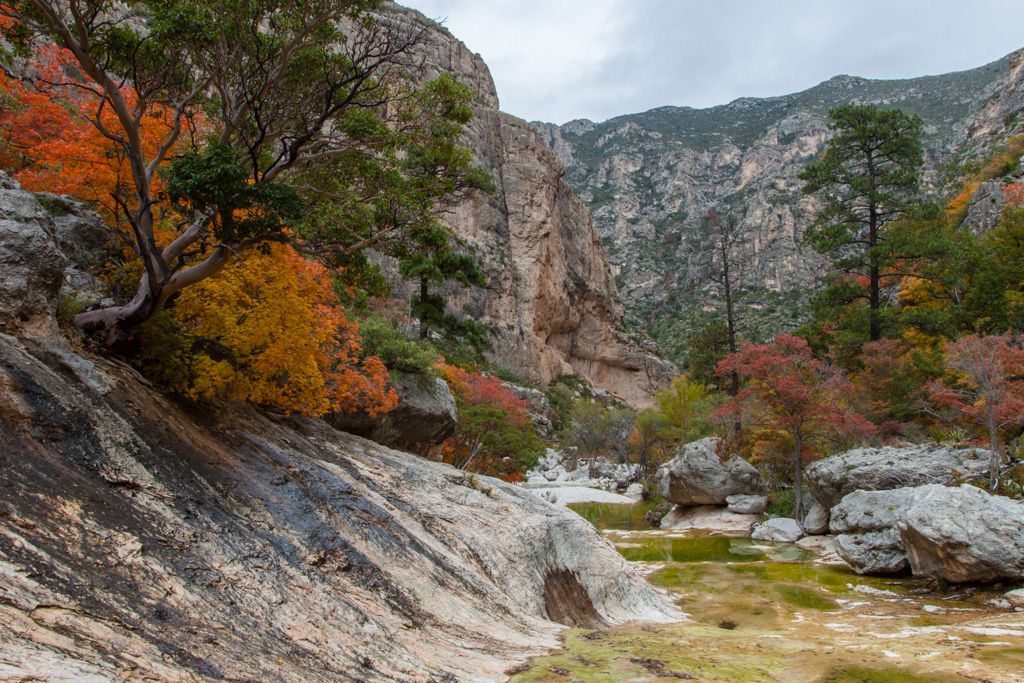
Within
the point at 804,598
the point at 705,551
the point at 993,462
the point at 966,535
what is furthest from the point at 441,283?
the point at 993,462

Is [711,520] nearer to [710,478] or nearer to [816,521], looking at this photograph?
[710,478]

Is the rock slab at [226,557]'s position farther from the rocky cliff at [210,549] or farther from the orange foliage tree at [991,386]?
the orange foliage tree at [991,386]

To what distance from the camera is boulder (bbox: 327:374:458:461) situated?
47.9 feet

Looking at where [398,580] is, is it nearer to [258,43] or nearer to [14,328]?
[14,328]

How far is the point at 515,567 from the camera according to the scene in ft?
29.1

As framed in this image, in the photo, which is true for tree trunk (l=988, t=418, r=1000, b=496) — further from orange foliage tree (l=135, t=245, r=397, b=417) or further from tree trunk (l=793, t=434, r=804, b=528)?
orange foliage tree (l=135, t=245, r=397, b=417)

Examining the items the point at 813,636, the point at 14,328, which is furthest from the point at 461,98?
the point at 813,636

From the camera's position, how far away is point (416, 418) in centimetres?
1526

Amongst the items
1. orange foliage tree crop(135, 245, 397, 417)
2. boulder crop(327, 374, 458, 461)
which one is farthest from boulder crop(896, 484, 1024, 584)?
orange foliage tree crop(135, 245, 397, 417)

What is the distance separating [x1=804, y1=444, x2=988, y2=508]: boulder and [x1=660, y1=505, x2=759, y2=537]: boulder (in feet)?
12.1

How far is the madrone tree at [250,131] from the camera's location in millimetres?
7133

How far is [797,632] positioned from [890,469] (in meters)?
10.1

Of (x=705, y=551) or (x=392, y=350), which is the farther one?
(x=705, y=551)

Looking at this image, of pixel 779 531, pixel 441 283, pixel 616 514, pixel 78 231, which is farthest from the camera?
pixel 616 514
